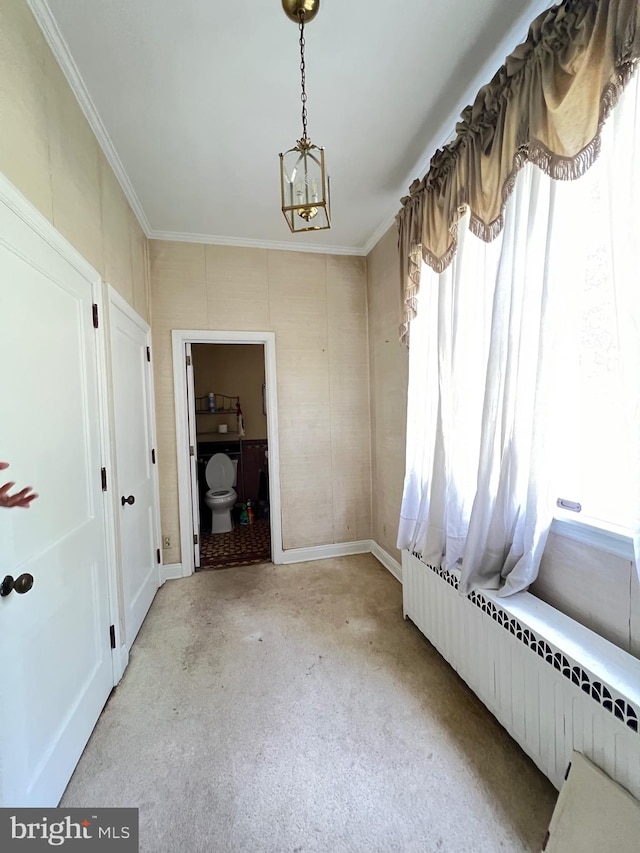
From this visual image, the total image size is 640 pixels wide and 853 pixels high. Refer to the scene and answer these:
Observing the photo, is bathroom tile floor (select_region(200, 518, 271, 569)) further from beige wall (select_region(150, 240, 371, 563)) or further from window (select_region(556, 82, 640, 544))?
window (select_region(556, 82, 640, 544))

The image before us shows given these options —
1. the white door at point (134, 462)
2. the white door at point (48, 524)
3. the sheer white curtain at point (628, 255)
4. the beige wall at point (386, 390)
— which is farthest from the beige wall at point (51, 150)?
the beige wall at point (386, 390)

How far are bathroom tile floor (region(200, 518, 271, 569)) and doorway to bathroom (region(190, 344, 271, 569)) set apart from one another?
7.4 inches

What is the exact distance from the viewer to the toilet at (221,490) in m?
3.76

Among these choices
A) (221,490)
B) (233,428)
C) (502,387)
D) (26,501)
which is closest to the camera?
(26,501)

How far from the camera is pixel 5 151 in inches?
39.8

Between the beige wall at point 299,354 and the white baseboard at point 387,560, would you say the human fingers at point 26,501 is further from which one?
the white baseboard at point 387,560

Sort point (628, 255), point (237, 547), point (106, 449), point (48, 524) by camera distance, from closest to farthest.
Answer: point (628, 255)
point (48, 524)
point (106, 449)
point (237, 547)

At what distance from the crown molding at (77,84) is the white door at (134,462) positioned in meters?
0.77

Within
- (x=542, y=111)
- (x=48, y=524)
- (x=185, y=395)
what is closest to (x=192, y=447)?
(x=185, y=395)

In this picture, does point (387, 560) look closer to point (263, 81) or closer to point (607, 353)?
point (607, 353)

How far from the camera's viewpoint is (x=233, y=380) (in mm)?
4629

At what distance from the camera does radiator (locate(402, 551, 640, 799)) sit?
35.3 inches

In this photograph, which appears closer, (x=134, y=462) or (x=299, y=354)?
(x=134, y=462)

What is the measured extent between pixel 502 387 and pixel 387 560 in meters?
2.00
